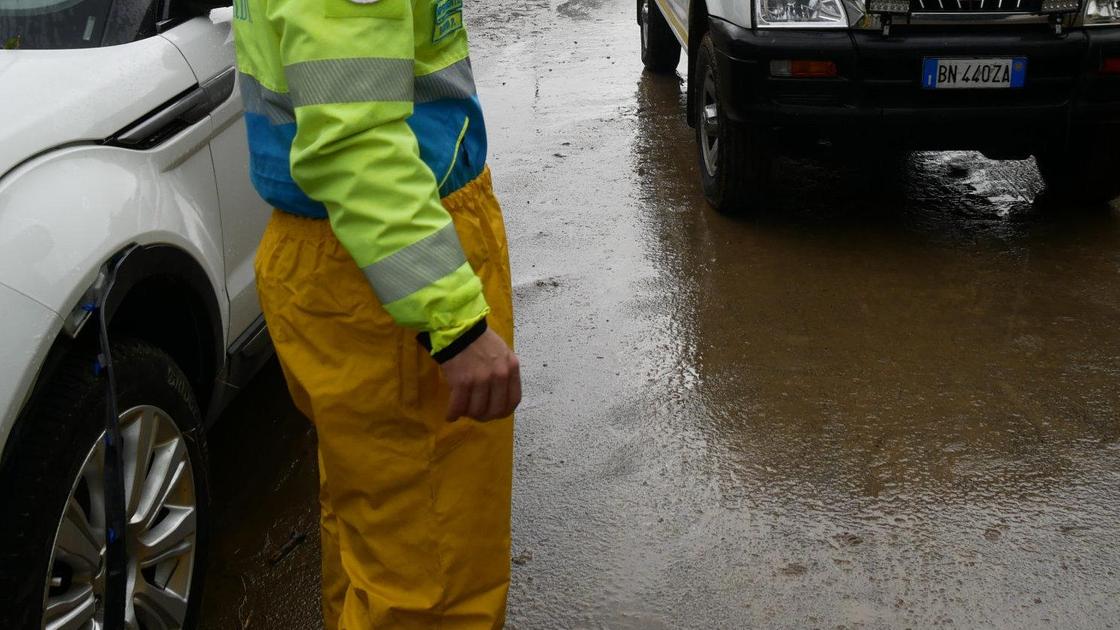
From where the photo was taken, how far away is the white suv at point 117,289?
217 centimetres

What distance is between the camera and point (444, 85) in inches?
77.9


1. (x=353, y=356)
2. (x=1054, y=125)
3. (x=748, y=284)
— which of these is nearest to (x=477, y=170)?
(x=353, y=356)

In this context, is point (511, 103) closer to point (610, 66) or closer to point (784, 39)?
point (610, 66)

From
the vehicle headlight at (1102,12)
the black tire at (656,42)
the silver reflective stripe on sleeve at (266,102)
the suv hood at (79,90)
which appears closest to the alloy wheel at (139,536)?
the suv hood at (79,90)

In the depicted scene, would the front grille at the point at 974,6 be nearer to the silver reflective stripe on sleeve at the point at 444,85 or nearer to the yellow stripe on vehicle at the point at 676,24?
the yellow stripe on vehicle at the point at 676,24

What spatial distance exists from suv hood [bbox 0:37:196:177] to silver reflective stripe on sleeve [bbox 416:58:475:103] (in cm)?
87

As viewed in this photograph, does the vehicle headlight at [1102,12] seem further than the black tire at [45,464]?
Yes

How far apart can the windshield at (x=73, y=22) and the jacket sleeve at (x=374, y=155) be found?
4.34 feet

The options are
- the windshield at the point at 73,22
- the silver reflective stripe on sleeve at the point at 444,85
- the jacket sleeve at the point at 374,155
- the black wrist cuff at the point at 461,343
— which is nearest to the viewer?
the jacket sleeve at the point at 374,155

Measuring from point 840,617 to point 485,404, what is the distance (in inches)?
58.3

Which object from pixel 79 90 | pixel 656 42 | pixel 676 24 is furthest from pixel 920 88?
pixel 656 42

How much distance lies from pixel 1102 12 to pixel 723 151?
1638 millimetres

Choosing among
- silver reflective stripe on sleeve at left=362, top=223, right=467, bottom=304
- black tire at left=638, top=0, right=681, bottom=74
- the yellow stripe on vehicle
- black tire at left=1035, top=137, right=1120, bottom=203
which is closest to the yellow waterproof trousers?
silver reflective stripe on sleeve at left=362, top=223, right=467, bottom=304

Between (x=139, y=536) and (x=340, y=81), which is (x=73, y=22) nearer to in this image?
(x=139, y=536)
